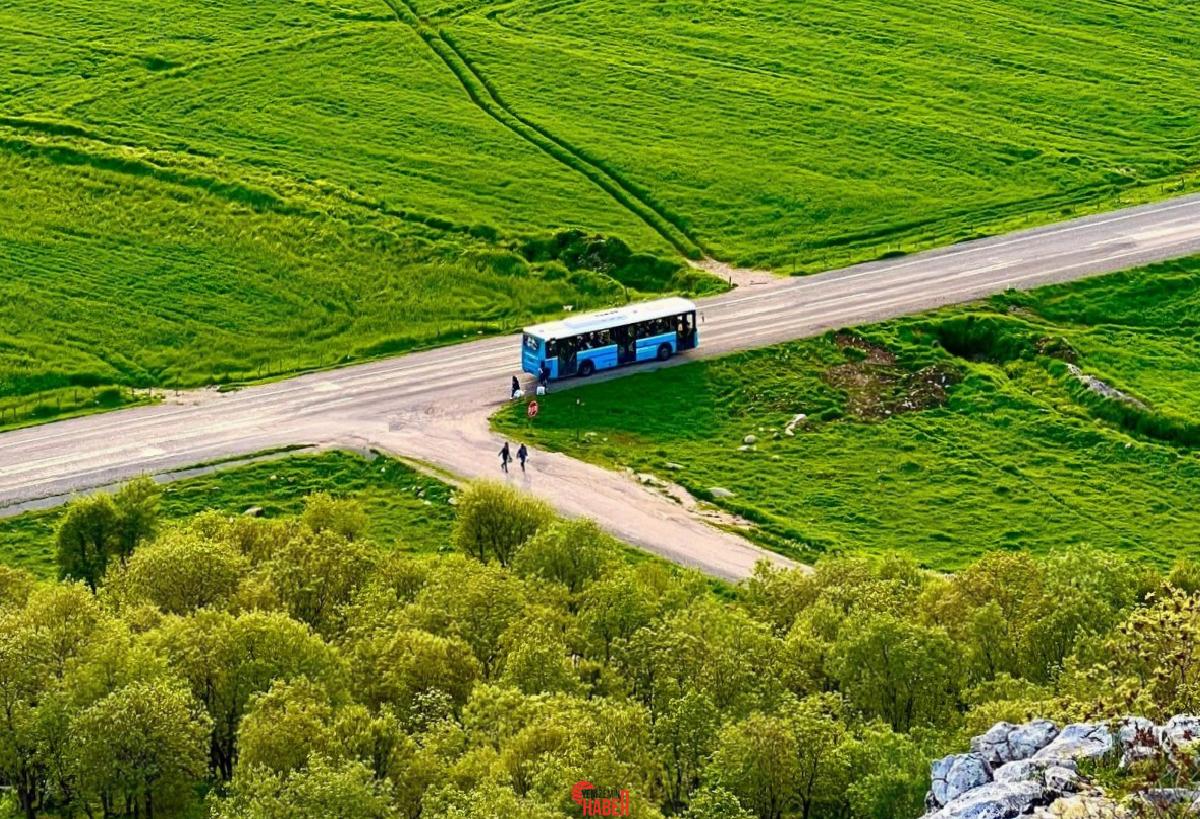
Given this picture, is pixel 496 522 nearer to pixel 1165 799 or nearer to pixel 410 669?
pixel 410 669

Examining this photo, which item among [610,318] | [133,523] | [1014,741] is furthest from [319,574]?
[610,318]

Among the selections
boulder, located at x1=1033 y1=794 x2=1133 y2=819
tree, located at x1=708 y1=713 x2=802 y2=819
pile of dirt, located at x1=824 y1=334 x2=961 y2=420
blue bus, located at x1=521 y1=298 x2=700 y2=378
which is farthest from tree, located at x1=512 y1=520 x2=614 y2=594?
boulder, located at x1=1033 y1=794 x2=1133 y2=819

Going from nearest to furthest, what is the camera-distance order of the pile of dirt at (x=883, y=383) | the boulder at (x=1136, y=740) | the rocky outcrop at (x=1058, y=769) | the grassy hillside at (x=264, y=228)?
the rocky outcrop at (x=1058, y=769) → the boulder at (x=1136, y=740) → the pile of dirt at (x=883, y=383) → the grassy hillside at (x=264, y=228)

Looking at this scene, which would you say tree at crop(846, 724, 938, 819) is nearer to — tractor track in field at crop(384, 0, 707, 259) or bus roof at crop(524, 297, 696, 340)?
bus roof at crop(524, 297, 696, 340)

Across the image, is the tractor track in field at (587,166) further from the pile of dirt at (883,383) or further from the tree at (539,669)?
the tree at (539,669)

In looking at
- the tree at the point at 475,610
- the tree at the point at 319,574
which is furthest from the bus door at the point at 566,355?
the tree at the point at 475,610
